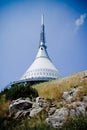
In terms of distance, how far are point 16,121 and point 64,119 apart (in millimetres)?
1967

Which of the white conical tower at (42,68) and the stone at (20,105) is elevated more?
the white conical tower at (42,68)

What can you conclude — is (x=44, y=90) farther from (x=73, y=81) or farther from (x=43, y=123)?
(x=43, y=123)

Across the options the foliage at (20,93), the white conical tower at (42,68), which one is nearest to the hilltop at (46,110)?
the foliage at (20,93)

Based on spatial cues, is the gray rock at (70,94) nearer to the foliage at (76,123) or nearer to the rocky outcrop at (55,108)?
the rocky outcrop at (55,108)

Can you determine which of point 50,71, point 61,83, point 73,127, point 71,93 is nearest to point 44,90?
point 61,83

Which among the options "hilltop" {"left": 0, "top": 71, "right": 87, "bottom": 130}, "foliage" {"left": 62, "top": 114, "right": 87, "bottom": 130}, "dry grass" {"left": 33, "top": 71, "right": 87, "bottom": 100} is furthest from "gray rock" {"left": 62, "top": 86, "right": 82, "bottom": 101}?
"foliage" {"left": 62, "top": 114, "right": 87, "bottom": 130}

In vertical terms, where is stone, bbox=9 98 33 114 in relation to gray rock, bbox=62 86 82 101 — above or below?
below

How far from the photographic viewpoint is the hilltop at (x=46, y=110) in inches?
391

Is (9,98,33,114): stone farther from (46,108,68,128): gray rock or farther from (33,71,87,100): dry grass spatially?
(46,108,68,128): gray rock

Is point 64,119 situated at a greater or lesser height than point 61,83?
lesser

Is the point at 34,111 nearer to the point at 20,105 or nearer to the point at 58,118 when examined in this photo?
the point at 20,105

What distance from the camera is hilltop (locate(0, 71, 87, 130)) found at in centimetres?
992

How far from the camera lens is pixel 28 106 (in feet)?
41.4

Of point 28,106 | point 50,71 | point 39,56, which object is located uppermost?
point 39,56
